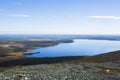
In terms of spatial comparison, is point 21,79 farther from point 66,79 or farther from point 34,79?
point 66,79

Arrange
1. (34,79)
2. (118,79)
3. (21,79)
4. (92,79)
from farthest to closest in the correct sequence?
(118,79) < (92,79) < (34,79) < (21,79)

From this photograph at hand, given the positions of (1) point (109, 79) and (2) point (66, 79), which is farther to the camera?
(1) point (109, 79)

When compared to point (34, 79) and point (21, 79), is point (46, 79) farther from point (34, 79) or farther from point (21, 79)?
point (21, 79)

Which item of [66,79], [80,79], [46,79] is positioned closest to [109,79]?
[80,79]

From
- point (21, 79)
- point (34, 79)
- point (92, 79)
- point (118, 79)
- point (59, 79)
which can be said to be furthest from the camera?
point (118, 79)

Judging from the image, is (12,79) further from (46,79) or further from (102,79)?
(102,79)

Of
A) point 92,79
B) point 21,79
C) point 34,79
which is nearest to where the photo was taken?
point 21,79

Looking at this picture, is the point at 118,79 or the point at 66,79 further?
the point at 118,79

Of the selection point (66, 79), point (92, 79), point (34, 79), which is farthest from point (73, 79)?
point (34, 79)
